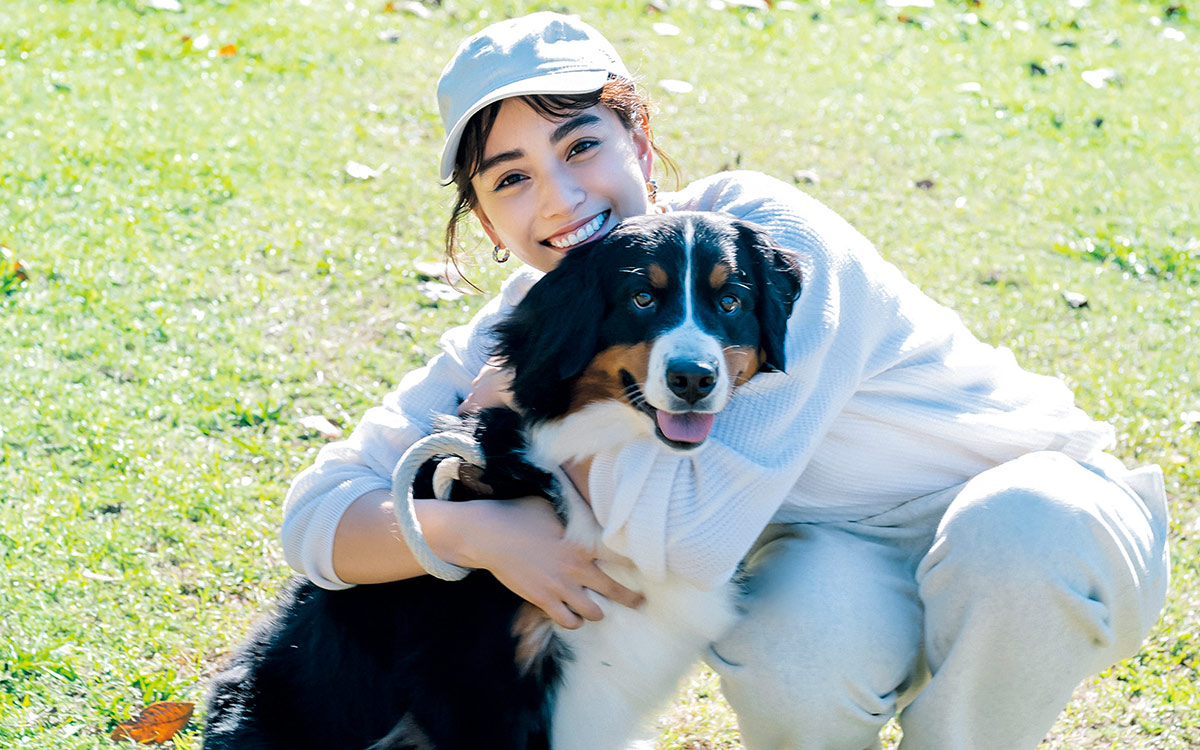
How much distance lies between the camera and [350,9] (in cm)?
675

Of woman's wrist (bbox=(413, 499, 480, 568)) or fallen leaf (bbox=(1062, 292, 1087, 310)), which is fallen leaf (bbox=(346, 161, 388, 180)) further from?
woman's wrist (bbox=(413, 499, 480, 568))

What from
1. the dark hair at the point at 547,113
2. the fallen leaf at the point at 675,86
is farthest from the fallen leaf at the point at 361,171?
the dark hair at the point at 547,113

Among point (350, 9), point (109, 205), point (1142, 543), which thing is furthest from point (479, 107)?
point (350, 9)

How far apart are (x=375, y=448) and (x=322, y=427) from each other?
47.9 inches

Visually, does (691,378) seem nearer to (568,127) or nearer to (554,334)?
(554,334)

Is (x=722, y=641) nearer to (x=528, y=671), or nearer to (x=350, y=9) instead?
(x=528, y=671)

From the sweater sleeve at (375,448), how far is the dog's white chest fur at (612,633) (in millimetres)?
361

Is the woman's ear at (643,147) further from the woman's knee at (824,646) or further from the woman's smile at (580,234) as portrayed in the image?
the woman's knee at (824,646)

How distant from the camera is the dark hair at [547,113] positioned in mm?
2428

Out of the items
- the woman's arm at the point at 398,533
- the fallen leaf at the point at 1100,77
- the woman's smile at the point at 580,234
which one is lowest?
the fallen leaf at the point at 1100,77

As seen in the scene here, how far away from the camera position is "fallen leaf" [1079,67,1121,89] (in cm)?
645

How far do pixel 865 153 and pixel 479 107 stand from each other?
11.6 ft

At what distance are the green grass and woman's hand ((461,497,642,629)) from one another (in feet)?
2.30

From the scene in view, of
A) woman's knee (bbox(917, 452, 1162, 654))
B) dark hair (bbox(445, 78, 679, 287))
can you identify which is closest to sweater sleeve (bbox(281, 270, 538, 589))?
dark hair (bbox(445, 78, 679, 287))
